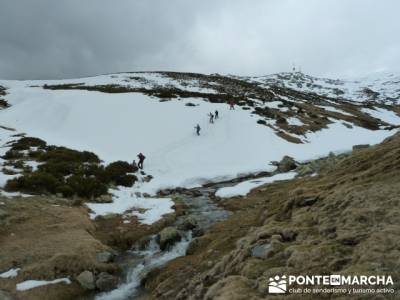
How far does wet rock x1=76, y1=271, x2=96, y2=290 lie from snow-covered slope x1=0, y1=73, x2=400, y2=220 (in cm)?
1508

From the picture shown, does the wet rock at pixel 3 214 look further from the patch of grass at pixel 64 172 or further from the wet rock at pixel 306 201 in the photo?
the wet rock at pixel 306 201

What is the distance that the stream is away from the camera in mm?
15570

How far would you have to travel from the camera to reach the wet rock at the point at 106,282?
1557 cm

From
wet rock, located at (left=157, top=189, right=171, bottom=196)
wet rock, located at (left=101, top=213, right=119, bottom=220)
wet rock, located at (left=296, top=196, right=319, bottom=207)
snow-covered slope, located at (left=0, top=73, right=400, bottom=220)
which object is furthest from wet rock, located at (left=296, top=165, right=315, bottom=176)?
wet rock, located at (left=101, top=213, right=119, bottom=220)

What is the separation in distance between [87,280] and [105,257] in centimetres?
221

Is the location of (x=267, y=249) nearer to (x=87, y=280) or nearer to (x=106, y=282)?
(x=106, y=282)

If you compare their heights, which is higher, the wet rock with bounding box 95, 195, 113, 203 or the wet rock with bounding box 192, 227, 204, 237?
the wet rock with bounding box 95, 195, 113, 203

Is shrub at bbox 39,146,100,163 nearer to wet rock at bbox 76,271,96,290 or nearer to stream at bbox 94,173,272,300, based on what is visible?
stream at bbox 94,173,272,300

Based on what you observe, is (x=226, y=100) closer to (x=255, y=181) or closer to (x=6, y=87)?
(x=255, y=181)

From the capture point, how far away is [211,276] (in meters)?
12.3

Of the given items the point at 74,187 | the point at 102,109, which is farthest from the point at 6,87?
the point at 74,187

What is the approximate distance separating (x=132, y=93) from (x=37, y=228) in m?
48.6

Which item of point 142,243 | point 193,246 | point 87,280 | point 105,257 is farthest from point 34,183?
point 193,246

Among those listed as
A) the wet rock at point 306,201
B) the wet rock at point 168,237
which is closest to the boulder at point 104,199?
the wet rock at point 168,237
